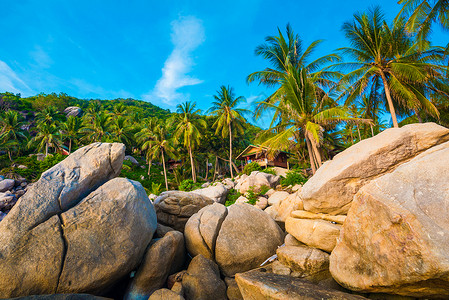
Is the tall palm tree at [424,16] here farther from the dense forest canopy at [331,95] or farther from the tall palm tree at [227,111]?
the tall palm tree at [227,111]

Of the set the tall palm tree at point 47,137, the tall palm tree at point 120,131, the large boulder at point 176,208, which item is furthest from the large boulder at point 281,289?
the tall palm tree at point 47,137

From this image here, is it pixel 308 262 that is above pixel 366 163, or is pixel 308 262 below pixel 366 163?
below

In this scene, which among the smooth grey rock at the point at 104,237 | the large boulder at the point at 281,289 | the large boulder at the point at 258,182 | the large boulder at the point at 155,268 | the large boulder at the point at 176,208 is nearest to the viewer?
the large boulder at the point at 281,289

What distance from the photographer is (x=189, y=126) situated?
87.8ft

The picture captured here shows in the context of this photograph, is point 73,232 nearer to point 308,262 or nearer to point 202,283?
point 202,283

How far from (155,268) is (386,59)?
18693 millimetres

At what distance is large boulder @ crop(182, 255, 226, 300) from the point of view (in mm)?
5105

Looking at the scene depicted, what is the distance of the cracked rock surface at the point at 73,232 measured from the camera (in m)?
4.30

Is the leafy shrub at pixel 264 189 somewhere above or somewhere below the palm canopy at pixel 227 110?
below

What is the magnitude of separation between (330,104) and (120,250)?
1724 centimetres

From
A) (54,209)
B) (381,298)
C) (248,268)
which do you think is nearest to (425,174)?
(381,298)

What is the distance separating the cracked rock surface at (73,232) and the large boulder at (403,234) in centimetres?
501

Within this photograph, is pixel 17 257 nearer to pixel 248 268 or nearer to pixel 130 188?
pixel 130 188

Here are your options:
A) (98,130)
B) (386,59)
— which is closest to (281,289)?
(386,59)
